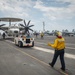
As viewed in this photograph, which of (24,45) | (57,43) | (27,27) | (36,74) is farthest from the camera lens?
(27,27)

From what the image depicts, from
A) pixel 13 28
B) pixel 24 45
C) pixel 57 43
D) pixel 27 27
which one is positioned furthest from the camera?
pixel 13 28

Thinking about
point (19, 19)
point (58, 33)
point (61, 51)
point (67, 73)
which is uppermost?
point (19, 19)

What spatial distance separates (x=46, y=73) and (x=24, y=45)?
14.3 metres

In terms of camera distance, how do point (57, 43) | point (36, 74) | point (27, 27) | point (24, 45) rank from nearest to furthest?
1. point (36, 74)
2. point (57, 43)
3. point (24, 45)
4. point (27, 27)

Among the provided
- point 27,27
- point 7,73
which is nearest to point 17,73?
point 7,73

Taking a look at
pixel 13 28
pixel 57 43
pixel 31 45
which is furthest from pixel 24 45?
pixel 13 28

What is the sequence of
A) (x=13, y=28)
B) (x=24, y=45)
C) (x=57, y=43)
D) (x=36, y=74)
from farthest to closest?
(x=13, y=28) → (x=24, y=45) → (x=57, y=43) → (x=36, y=74)

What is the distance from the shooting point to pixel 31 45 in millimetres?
22875

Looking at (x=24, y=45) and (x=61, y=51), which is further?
(x=24, y=45)

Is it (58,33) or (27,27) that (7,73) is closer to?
(58,33)

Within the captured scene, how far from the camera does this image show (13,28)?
48344 millimetres

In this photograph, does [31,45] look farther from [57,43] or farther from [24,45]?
[57,43]

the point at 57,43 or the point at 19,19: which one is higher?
the point at 19,19

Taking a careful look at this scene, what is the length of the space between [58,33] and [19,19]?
41.9 meters
